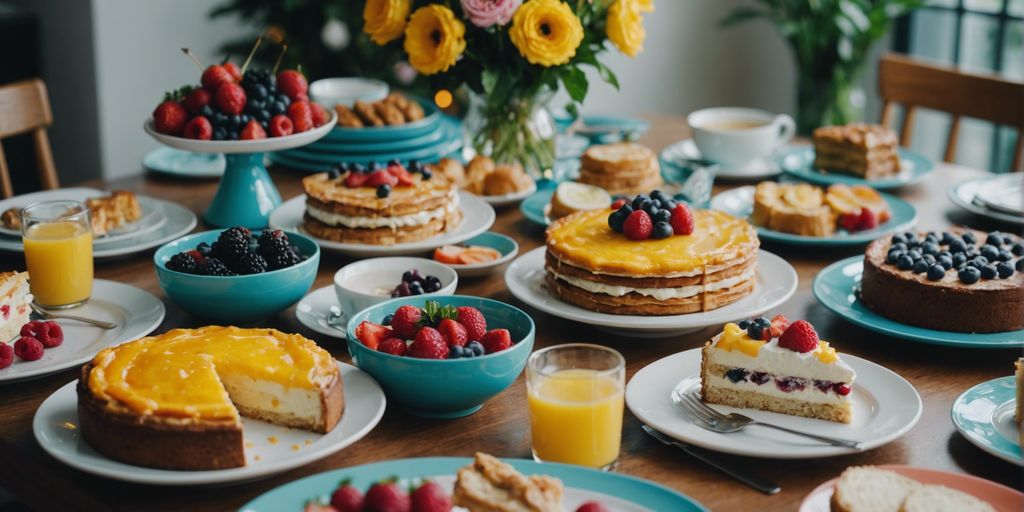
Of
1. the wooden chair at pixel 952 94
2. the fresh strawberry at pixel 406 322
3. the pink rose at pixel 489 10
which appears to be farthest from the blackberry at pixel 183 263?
the wooden chair at pixel 952 94

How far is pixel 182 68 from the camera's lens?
5.27m

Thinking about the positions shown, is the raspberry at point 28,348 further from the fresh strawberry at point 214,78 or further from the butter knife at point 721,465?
the butter knife at point 721,465

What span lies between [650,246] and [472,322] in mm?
520

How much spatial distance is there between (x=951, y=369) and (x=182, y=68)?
14.2 feet

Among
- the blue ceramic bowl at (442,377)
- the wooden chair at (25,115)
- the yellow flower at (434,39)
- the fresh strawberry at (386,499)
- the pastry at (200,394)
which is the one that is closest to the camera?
the fresh strawberry at (386,499)

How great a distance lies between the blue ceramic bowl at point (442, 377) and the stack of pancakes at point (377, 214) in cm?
67

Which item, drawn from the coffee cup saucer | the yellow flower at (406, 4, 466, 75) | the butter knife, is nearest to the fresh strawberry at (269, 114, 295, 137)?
the yellow flower at (406, 4, 466, 75)

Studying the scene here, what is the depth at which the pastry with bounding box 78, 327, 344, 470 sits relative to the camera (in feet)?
4.81

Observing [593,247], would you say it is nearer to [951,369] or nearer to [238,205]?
[951,369]

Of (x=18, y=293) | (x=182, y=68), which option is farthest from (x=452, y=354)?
(x=182, y=68)

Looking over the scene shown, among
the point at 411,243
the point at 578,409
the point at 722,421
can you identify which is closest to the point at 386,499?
the point at 578,409

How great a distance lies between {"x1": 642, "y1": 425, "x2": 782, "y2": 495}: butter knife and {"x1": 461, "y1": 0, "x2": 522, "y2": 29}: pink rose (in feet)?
4.25

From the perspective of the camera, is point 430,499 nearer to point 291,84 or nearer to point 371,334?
point 371,334

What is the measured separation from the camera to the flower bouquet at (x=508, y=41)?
2.58 metres
